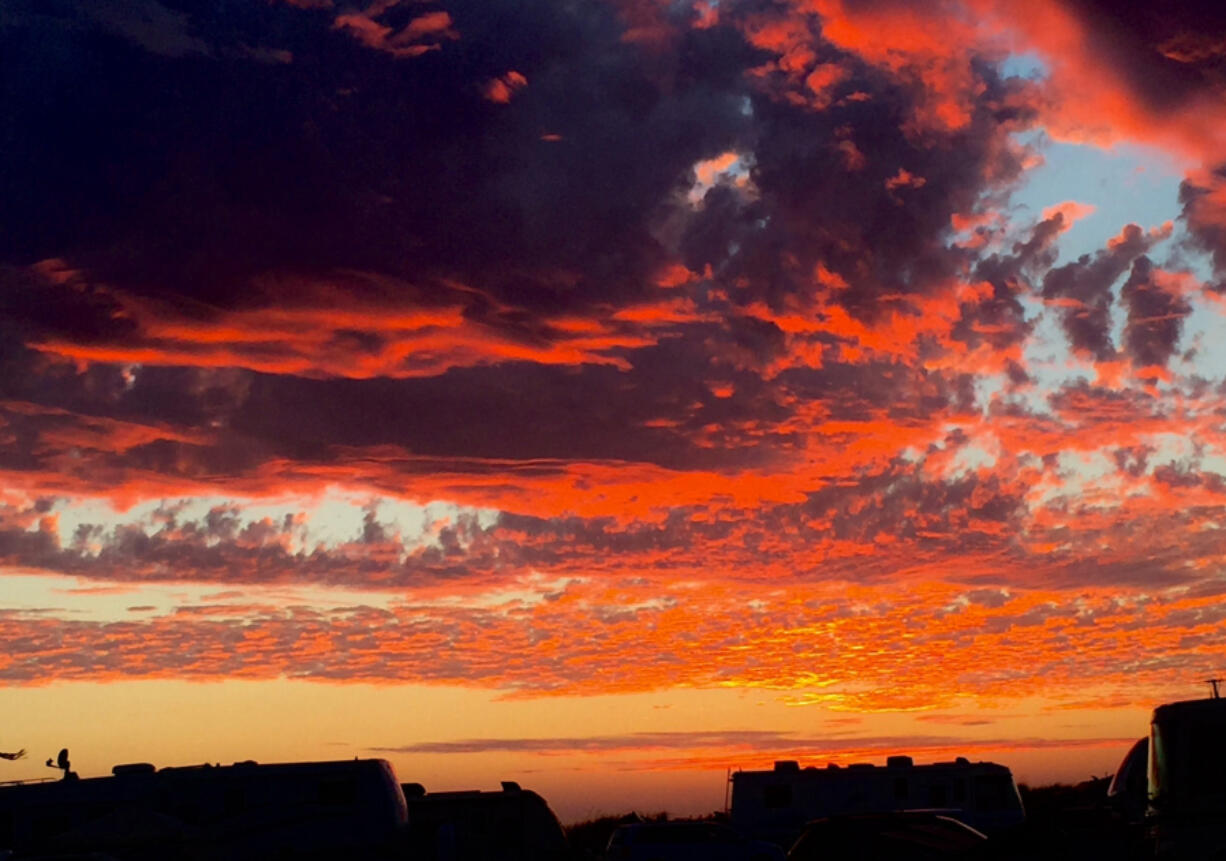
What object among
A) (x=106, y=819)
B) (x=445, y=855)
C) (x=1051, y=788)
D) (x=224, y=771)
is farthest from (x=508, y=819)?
(x=1051, y=788)

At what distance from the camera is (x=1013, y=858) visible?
661 inches

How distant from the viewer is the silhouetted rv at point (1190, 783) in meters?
19.4

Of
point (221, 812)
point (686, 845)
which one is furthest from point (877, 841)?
point (686, 845)

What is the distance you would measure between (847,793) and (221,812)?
60.2 feet

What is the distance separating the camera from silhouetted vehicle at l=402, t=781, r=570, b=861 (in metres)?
29.2

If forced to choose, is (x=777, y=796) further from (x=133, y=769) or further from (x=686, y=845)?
(x=133, y=769)

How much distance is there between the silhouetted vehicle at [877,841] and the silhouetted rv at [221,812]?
10.2 m

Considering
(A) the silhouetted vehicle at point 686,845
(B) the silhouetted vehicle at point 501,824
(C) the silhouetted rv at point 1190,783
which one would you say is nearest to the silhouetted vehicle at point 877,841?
(C) the silhouetted rv at point 1190,783

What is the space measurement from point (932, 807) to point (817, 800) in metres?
3.10

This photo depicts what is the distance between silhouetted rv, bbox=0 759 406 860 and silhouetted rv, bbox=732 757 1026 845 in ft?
45.2

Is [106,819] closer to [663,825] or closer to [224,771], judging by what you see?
[224,771]

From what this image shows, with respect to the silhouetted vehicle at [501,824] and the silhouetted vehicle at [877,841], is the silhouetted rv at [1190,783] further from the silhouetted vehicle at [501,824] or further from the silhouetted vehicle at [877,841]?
the silhouetted vehicle at [501,824]

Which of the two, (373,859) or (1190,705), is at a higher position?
(1190,705)

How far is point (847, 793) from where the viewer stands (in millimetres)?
38125
